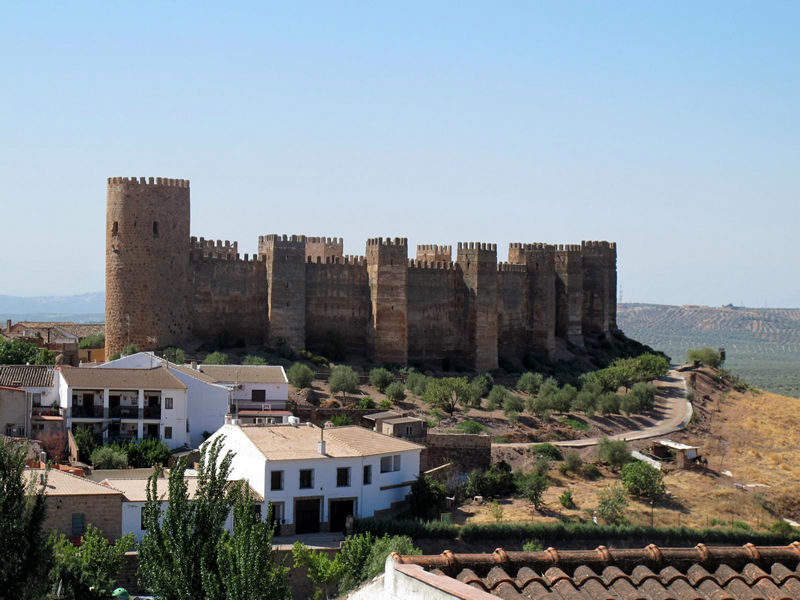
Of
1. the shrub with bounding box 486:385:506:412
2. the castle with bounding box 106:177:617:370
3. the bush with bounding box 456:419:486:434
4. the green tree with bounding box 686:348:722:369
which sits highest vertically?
the castle with bounding box 106:177:617:370

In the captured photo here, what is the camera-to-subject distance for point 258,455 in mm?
24078

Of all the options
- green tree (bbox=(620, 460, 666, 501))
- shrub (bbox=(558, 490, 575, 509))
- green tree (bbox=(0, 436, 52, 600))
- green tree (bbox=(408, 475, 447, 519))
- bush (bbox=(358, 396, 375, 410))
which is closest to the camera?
green tree (bbox=(0, 436, 52, 600))

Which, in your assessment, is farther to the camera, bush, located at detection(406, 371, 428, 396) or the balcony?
bush, located at detection(406, 371, 428, 396)

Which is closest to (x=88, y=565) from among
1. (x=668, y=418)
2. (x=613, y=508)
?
(x=613, y=508)

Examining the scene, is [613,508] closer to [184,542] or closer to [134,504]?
[134,504]

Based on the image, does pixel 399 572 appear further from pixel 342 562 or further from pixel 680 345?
pixel 680 345

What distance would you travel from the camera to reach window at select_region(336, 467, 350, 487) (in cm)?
2473

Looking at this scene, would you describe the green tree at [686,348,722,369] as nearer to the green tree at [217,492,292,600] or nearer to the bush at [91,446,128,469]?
Answer: the bush at [91,446,128,469]

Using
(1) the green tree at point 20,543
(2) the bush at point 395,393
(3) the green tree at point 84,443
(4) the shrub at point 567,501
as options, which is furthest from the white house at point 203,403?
(1) the green tree at point 20,543

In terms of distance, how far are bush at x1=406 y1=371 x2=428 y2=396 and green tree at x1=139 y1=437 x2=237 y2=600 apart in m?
23.8

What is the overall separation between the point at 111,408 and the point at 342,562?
969 centimetres

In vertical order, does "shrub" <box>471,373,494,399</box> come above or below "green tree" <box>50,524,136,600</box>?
above

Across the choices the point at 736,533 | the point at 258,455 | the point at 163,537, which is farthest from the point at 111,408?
the point at 163,537

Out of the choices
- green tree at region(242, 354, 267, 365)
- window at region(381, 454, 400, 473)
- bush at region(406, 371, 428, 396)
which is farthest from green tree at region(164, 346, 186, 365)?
window at region(381, 454, 400, 473)
